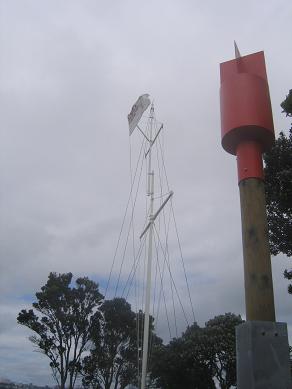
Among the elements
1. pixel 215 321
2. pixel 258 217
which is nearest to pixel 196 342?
pixel 215 321

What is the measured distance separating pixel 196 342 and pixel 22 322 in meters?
13.9

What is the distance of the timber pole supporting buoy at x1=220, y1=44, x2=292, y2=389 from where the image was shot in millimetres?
6387

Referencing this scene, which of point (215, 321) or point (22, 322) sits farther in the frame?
point (22, 322)

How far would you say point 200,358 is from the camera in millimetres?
29406

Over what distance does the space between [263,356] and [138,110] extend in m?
15.3

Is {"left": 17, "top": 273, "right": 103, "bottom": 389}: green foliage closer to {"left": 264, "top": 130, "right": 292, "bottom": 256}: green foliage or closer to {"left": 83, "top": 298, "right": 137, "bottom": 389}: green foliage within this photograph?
{"left": 83, "top": 298, "right": 137, "bottom": 389}: green foliage

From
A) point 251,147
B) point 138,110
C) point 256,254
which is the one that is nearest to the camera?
point 256,254

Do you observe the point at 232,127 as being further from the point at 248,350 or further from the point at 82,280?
the point at 82,280

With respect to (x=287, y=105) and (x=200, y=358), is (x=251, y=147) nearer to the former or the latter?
(x=287, y=105)

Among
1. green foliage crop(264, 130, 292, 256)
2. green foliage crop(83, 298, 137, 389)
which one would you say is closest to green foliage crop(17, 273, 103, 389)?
green foliage crop(83, 298, 137, 389)

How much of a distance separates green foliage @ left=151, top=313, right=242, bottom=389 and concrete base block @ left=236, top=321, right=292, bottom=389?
931 inches

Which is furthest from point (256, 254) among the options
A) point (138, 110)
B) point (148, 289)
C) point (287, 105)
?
point (138, 110)

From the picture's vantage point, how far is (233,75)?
905 cm

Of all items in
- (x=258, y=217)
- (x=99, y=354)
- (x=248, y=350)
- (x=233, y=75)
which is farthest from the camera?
(x=99, y=354)
